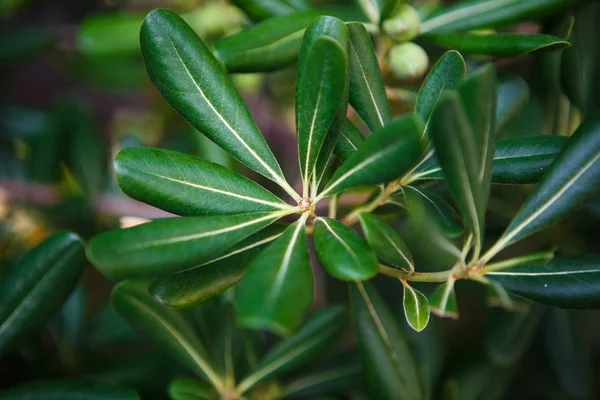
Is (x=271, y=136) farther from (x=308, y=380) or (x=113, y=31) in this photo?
(x=308, y=380)

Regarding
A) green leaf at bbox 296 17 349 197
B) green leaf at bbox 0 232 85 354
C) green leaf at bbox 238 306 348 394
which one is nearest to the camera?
green leaf at bbox 296 17 349 197

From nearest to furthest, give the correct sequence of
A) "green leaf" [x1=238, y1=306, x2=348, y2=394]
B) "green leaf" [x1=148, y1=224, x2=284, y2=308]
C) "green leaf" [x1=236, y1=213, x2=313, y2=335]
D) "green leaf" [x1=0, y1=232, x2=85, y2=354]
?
"green leaf" [x1=236, y1=213, x2=313, y2=335] → "green leaf" [x1=148, y1=224, x2=284, y2=308] → "green leaf" [x1=0, y1=232, x2=85, y2=354] → "green leaf" [x1=238, y1=306, x2=348, y2=394]

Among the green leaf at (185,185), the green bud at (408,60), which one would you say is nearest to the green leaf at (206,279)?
the green leaf at (185,185)

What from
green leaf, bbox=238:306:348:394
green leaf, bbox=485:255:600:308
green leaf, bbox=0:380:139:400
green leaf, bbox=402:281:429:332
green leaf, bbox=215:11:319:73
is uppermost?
green leaf, bbox=215:11:319:73

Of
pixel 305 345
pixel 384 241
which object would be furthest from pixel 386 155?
pixel 305 345

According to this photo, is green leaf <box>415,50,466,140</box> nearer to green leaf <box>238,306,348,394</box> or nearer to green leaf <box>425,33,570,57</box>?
green leaf <box>425,33,570,57</box>

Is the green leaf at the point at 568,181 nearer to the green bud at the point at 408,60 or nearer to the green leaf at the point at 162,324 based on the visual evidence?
the green bud at the point at 408,60

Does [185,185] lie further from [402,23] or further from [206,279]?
[402,23]

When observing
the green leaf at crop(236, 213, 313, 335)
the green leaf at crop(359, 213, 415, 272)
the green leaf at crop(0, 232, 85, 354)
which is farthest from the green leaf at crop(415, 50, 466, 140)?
the green leaf at crop(0, 232, 85, 354)
